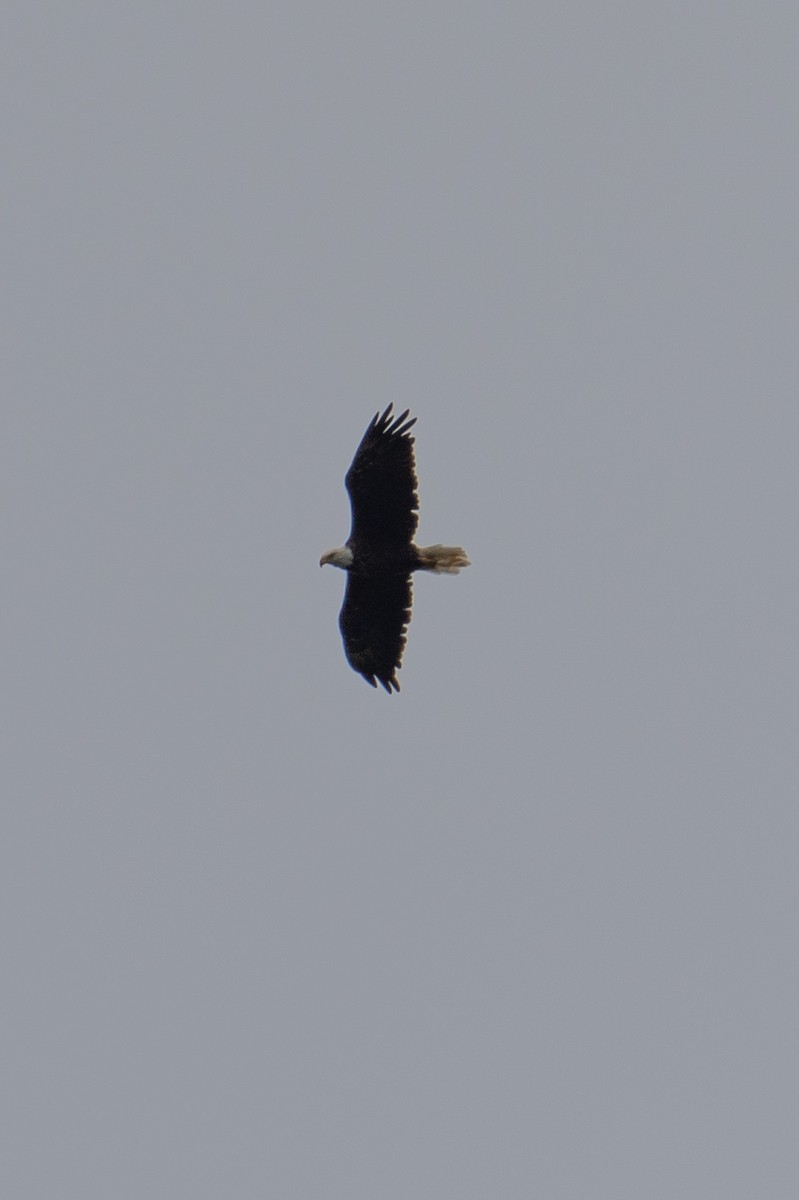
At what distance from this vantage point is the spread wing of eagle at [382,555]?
21.0 meters

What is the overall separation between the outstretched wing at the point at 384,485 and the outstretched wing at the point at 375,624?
0.65 meters

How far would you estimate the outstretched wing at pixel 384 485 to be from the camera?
68.7 ft

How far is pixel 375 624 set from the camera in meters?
22.1

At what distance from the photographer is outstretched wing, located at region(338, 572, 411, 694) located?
21969 mm

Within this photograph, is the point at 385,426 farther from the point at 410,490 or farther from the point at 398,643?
the point at 398,643

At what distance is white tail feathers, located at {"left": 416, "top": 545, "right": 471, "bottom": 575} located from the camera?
→ 21.6 m

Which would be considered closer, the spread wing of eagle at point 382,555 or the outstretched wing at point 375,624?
the spread wing of eagle at point 382,555

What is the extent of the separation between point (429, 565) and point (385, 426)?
5.23 feet

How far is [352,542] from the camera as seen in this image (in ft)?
70.7

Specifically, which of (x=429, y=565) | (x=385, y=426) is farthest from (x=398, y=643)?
(x=385, y=426)

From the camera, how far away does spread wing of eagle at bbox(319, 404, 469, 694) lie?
21.0 m

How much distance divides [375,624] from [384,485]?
175 cm

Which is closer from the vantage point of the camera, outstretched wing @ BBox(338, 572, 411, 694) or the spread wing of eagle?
the spread wing of eagle

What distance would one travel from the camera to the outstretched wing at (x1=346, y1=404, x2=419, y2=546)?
20.9 meters
